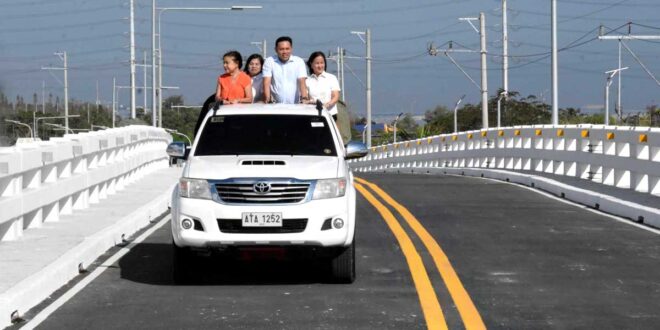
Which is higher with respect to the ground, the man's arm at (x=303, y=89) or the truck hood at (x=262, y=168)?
the man's arm at (x=303, y=89)

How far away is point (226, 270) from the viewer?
13.2m

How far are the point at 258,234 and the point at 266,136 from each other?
1603mm

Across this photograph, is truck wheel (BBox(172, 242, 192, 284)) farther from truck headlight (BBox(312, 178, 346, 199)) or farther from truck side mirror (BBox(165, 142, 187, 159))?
truck side mirror (BBox(165, 142, 187, 159))

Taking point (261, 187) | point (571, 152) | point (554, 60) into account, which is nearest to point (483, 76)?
point (554, 60)

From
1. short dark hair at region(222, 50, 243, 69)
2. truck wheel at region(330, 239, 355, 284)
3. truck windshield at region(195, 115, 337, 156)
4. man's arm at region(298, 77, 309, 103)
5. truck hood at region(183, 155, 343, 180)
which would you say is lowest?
truck wheel at region(330, 239, 355, 284)

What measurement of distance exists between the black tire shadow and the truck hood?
0.74m

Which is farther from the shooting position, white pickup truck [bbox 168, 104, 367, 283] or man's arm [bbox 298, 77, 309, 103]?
man's arm [bbox 298, 77, 309, 103]

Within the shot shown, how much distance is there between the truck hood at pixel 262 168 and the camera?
1183 cm

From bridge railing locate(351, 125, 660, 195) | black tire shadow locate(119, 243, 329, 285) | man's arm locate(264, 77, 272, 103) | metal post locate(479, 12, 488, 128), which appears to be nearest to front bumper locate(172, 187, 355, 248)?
black tire shadow locate(119, 243, 329, 285)

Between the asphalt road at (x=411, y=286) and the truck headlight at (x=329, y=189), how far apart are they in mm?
674

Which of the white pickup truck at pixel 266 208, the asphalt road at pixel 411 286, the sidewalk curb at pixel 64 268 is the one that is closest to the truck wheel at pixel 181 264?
the white pickup truck at pixel 266 208

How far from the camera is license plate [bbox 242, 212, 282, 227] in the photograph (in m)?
11.6

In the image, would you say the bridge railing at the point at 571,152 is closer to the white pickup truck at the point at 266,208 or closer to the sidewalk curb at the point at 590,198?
the sidewalk curb at the point at 590,198

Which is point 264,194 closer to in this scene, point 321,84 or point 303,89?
point 303,89
